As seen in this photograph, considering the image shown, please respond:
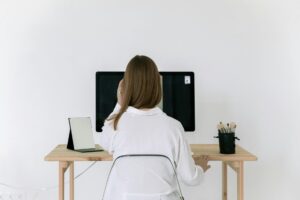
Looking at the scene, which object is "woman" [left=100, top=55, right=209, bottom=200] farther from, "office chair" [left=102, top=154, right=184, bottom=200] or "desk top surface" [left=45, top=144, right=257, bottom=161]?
"desk top surface" [left=45, top=144, right=257, bottom=161]

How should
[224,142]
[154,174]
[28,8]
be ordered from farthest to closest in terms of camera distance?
[28,8] → [224,142] → [154,174]

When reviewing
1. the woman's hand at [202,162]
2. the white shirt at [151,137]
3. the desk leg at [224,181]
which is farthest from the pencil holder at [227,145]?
the white shirt at [151,137]

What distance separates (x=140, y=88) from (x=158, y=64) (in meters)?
1.07

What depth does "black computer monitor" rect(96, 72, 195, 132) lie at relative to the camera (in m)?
2.64

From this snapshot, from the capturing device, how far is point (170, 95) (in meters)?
2.66

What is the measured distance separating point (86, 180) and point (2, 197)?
1.83ft

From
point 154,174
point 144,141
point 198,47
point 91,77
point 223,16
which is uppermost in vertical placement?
point 223,16

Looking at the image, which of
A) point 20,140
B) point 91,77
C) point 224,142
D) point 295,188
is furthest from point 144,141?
point 295,188

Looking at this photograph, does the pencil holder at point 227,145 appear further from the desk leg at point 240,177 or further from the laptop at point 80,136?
the laptop at point 80,136

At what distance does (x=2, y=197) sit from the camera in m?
2.96

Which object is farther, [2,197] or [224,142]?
[2,197]

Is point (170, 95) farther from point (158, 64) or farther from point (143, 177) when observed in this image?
point (143, 177)

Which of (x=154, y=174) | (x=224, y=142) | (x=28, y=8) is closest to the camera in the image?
(x=154, y=174)

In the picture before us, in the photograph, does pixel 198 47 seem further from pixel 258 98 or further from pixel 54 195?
pixel 54 195
